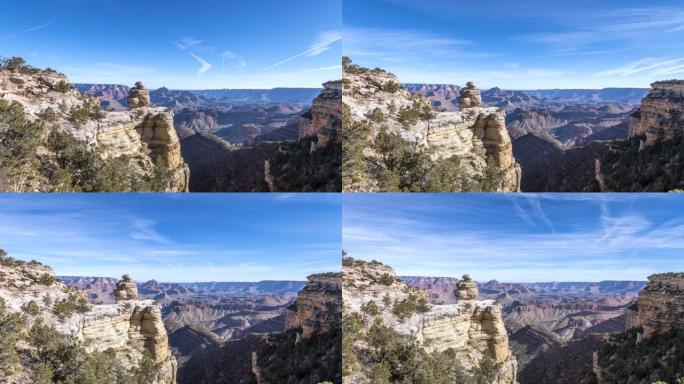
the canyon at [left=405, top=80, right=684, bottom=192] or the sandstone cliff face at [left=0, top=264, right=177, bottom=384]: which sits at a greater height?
the canyon at [left=405, top=80, right=684, bottom=192]

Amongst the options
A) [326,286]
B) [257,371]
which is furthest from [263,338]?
[326,286]

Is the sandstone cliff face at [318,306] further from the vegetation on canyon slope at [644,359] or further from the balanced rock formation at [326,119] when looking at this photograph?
the vegetation on canyon slope at [644,359]

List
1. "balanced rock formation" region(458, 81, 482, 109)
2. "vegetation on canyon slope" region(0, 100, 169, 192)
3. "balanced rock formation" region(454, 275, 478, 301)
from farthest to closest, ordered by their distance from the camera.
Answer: "balanced rock formation" region(454, 275, 478, 301) < "balanced rock formation" region(458, 81, 482, 109) < "vegetation on canyon slope" region(0, 100, 169, 192)

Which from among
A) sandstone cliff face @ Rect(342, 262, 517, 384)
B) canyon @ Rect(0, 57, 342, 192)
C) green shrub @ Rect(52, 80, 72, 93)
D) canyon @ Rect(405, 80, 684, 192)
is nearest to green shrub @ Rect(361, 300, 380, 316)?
sandstone cliff face @ Rect(342, 262, 517, 384)

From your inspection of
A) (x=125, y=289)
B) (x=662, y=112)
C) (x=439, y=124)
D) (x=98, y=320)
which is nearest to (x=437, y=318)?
(x=439, y=124)

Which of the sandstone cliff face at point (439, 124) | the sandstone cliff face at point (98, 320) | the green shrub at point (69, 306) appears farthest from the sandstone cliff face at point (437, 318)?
the green shrub at point (69, 306)

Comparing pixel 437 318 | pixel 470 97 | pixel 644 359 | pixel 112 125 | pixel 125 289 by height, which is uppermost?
pixel 470 97

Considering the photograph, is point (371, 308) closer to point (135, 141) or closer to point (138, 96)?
point (135, 141)

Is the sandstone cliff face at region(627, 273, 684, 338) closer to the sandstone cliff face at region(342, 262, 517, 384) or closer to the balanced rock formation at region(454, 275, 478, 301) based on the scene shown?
the sandstone cliff face at region(342, 262, 517, 384)
